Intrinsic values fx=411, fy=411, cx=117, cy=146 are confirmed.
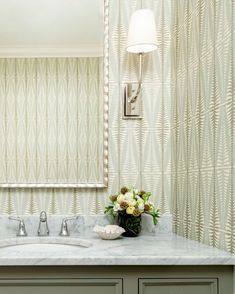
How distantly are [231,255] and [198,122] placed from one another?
0.62m

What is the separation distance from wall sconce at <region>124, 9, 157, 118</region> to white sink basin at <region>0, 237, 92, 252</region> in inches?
27.8

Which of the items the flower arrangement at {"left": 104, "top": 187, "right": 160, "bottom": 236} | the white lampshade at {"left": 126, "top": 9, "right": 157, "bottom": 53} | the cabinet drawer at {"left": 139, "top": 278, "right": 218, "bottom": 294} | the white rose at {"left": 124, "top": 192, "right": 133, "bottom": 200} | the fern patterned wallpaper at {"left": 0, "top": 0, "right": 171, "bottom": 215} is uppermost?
the white lampshade at {"left": 126, "top": 9, "right": 157, "bottom": 53}

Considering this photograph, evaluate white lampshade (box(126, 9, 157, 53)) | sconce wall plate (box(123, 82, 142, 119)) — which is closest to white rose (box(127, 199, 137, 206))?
sconce wall plate (box(123, 82, 142, 119))

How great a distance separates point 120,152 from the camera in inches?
85.6

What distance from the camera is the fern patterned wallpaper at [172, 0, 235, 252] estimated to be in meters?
1.55

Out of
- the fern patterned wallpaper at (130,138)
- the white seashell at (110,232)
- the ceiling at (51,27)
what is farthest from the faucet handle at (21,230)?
the ceiling at (51,27)

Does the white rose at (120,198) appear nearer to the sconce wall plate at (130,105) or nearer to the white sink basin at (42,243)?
the white sink basin at (42,243)

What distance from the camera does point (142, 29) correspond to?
202 centimetres

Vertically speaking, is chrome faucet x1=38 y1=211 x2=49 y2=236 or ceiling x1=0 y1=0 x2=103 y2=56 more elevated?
ceiling x1=0 y1=0 x2=103 y2=56

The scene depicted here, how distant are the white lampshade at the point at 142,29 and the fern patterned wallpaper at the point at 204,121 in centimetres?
16

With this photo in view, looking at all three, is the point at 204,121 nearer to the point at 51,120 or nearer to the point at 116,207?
the point at 116,207

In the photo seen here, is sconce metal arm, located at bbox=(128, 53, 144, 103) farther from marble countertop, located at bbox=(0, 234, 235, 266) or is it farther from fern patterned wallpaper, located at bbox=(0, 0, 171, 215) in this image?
marble countertop, located at bbox=(0, 234, 235, 266)

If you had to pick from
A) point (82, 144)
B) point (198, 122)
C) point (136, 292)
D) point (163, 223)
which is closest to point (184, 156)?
point (198, 122)

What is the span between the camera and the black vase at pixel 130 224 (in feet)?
6.61
